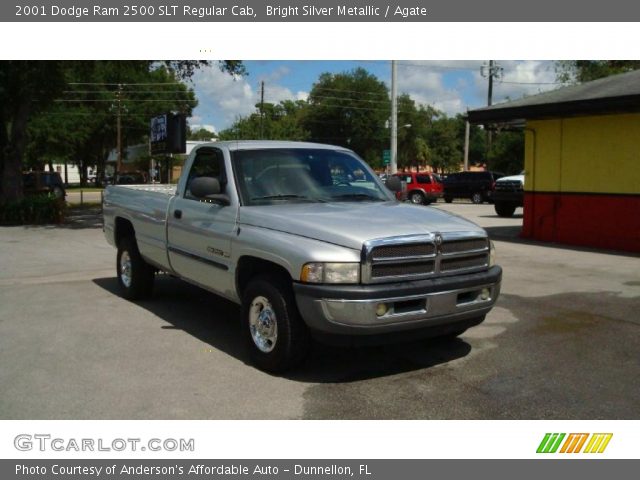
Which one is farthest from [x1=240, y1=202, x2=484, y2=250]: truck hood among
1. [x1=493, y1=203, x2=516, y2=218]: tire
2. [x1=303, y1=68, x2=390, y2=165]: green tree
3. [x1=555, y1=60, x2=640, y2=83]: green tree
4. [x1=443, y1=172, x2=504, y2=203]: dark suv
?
[x1=303, y1=68, x2=390, y2=165]: green tree

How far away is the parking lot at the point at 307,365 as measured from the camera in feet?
14.5

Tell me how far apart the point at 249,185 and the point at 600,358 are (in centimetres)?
353

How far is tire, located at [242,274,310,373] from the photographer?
487cm

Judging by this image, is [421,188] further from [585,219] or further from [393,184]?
[393,184]

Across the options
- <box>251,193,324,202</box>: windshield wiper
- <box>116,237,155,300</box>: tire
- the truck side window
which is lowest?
<box>116,237,155,300</box>: tire

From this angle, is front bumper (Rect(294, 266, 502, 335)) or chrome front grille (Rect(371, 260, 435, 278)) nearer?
front bumper (Rect(294, 266, 502, 335))

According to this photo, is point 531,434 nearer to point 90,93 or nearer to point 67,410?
point 67,410

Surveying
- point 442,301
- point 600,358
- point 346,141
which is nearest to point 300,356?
point 442,301

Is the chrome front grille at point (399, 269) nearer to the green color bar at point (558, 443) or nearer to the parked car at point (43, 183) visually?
the green color bar at point (558, 443)

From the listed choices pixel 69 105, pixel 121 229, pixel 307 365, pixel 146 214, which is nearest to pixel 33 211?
pixel 121 229

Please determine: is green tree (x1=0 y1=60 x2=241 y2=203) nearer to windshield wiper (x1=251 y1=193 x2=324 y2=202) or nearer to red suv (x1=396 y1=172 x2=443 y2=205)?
red suv (x1=396 y1=172 x2=443 y2=205)

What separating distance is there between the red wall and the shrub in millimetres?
14451

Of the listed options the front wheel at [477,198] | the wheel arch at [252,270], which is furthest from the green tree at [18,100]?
the front wheel at [477,198]

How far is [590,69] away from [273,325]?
154ft
